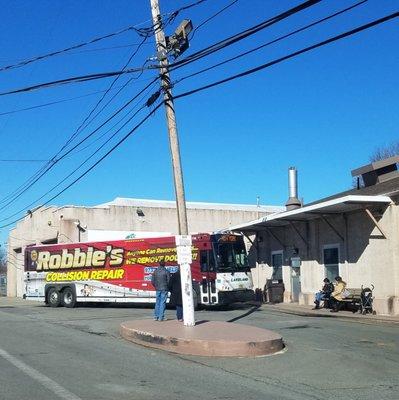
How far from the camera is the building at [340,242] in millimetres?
20922

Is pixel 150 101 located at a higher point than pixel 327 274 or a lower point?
higher

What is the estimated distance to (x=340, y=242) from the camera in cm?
2408

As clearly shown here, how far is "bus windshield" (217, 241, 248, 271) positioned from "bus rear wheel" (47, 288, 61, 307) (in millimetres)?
9605

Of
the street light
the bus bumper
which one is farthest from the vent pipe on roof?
the street light

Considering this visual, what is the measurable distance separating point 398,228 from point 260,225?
8.79 metres

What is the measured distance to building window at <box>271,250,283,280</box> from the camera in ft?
94.2

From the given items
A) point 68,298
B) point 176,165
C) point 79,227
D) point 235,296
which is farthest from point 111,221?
point 176,165

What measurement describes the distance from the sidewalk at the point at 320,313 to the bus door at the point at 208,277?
107 inches

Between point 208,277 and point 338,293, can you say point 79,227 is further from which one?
point 338,293

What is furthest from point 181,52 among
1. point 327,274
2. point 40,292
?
point 40,292

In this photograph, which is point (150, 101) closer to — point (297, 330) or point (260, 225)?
point (297, 330)

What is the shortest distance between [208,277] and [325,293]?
15.5 ft

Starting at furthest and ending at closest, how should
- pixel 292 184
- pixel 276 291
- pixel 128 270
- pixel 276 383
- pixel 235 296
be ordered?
pixel 292 184 < pixel 276 291 < pixel 128 270 < pixel 235 296 < pixel 276 383

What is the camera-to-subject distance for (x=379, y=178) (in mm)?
26609
